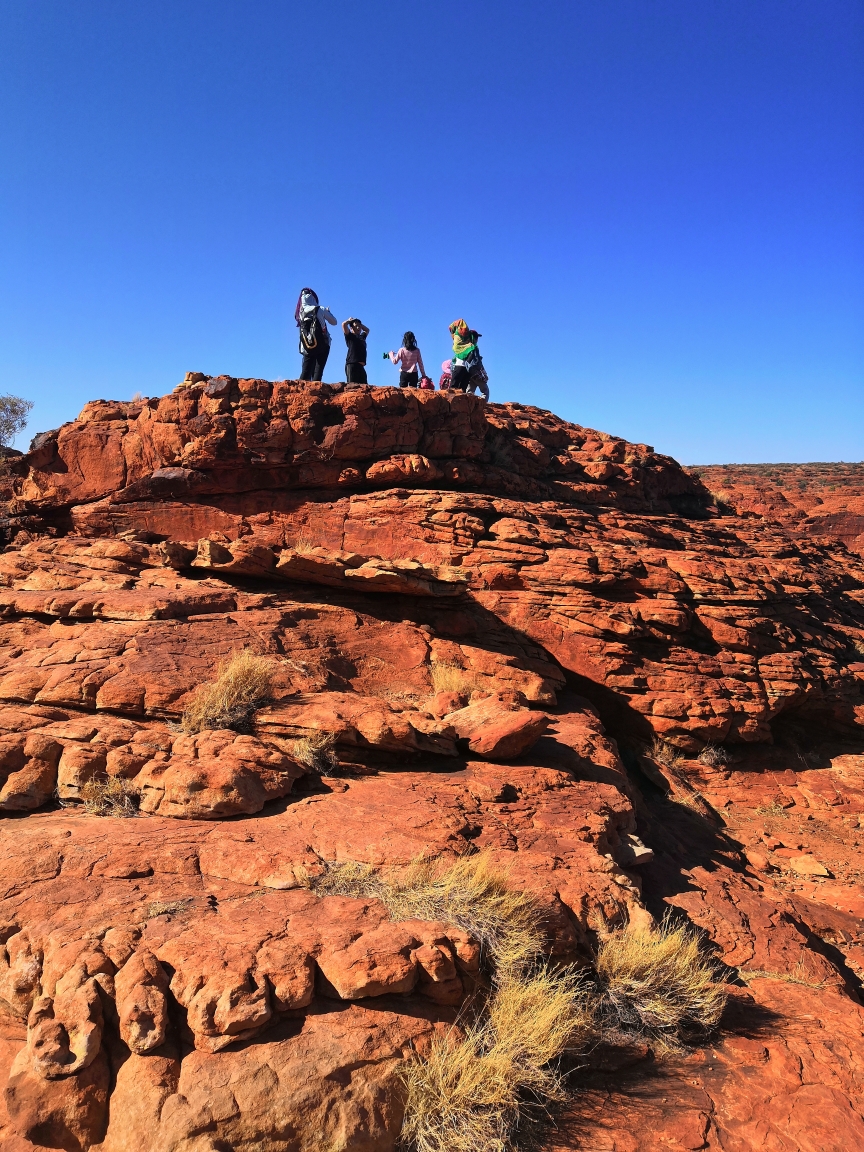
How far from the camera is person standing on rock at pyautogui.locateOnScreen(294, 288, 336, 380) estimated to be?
13802 millimetres

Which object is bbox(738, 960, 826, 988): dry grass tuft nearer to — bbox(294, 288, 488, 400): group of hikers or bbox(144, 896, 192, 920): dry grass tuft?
bbox(144, 896, 192, 920): dry grass tuft

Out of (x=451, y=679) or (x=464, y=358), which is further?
(x=464, y=358)

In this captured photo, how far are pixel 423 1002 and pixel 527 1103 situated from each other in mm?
816

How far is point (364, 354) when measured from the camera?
15.3 metres

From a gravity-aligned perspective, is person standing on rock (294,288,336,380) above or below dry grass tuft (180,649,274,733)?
above

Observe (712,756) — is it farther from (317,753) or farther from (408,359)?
(408,359)

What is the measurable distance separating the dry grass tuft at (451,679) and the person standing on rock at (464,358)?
30.9ft

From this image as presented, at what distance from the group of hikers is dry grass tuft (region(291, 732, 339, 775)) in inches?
391

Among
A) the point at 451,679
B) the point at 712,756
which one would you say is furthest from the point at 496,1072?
the point at 712,756

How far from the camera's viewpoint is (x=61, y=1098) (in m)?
3.26

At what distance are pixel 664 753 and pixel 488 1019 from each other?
25.6ft

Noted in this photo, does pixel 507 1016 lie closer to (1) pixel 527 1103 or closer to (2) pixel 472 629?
(1) pixel 527 1103

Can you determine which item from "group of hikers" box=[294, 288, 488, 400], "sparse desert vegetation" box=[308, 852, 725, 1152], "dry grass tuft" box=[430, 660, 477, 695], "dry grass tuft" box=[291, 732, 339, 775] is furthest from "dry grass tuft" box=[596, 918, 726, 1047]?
"group of hikers" box=[294, 288, 488, 400]

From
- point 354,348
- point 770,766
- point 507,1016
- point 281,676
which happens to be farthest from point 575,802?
point 354,348
